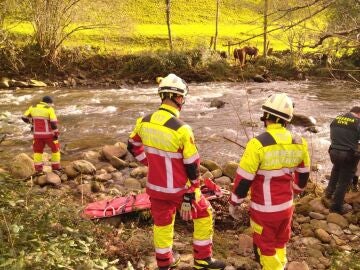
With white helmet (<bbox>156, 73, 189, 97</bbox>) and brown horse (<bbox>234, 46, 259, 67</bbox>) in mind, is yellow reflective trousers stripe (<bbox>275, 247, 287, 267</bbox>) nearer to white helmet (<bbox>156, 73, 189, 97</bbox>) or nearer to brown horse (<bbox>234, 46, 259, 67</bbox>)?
white helmet (<bbox>156, 73, 189, 97</bbox>)

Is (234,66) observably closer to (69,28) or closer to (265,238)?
(69,28)

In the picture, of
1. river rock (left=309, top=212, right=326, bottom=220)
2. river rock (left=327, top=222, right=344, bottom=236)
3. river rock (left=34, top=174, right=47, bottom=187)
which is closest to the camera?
river rock (left=327, top=222, right=344, bottom=236)

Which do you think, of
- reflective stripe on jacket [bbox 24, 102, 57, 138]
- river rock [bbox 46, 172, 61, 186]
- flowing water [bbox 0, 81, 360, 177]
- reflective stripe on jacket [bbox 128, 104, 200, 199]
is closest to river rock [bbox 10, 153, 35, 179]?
river rock [bbox 46, 172, 61, 186]

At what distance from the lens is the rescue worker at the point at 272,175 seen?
4.46 metres

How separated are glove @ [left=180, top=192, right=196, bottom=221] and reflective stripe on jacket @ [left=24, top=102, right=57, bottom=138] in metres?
5.22

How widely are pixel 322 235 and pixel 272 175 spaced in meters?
2.49

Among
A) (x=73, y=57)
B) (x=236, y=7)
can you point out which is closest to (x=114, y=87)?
(x=73, y=57)

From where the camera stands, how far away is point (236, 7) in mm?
42688

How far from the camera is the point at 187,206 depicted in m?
4.79

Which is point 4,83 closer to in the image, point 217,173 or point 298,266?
point 217,173

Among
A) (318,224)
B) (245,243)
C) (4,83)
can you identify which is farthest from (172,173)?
(4,83)

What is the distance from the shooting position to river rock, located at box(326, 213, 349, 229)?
6.92 m

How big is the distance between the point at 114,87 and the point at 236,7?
80.8ft

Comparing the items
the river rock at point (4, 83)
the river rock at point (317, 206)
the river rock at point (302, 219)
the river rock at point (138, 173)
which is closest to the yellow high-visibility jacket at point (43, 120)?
the river rock at point (138, 173)
